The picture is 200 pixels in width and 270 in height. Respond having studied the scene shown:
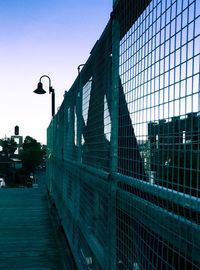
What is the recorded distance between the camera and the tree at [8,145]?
99.7 meters

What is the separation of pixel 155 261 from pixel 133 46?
1.13 metres

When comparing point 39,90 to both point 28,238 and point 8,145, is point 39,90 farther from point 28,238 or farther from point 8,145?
point 8,145

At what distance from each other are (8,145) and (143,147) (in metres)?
101

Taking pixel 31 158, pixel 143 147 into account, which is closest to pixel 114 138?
pixel 143 147

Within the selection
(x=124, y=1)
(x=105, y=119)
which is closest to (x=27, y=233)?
(x=105, y=119)

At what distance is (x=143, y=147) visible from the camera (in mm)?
2023

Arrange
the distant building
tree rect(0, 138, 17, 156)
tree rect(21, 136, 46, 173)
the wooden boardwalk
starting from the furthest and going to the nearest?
tree rect(0, 138, 17, 156) → tree rect(21, 136, 46, 173) → the wooden boardwalk → the distant building

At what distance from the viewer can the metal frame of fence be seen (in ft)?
4.89

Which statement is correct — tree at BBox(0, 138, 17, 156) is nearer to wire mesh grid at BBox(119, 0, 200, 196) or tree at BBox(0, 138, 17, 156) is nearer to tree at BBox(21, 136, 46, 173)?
tree at BBox(21, 136, 46, 173)

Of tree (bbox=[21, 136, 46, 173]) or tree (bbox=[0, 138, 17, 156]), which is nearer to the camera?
tree (bbox=[21, 136, 46, 173])

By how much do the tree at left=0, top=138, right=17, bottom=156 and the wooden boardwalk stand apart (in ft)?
292

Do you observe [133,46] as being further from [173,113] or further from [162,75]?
[173,113]

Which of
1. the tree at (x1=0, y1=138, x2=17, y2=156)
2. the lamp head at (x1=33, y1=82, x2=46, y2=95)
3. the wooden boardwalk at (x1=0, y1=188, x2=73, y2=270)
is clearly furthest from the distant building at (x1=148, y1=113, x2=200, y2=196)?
the tree at (x1=0, y1=138, x2=17, y2=156)

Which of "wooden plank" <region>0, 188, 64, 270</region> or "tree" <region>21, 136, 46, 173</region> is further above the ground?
"wooden plank" <region>0, 188, 64, 270</region>
